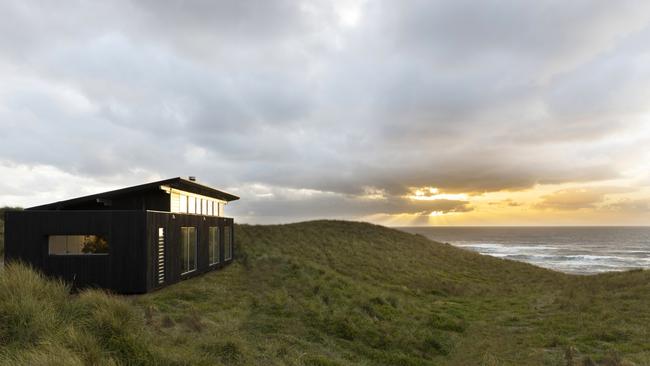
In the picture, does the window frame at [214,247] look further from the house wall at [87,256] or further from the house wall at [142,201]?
the house wall at [87,256]

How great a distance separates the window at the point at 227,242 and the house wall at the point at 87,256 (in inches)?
423

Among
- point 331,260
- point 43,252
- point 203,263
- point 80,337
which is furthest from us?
point 331,260

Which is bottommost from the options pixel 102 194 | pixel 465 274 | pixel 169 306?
pixel 465 274

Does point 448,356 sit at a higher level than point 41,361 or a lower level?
lower

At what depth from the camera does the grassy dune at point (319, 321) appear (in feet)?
26.6

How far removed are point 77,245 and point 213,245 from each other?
8012mm

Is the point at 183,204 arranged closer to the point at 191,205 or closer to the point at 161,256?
the point at 191,205

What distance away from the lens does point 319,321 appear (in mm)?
13664

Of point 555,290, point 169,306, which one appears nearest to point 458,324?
point 169,306

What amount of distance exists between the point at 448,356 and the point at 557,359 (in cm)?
287

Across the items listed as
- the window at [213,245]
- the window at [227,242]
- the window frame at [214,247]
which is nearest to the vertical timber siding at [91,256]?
the window frame at [214,247]

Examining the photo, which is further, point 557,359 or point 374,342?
point 374,342

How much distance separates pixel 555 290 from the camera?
25094 millimetres

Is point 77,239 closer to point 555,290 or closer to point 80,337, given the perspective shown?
point 80,337
